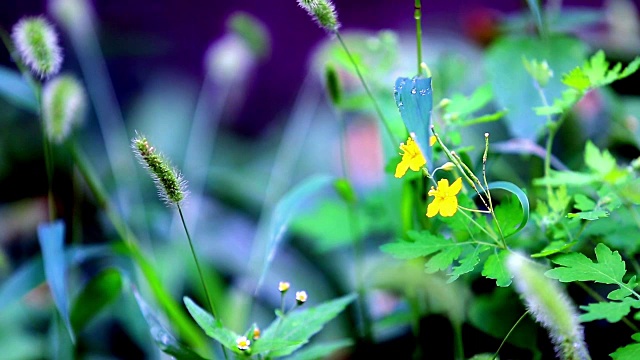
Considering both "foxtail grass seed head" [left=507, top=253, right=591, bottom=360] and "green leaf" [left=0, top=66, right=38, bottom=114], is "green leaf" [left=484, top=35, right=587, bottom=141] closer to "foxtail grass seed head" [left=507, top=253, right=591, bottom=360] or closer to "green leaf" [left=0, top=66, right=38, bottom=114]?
"foxtail grass seed head" [left=507, top=253, right=591, bottom=360]

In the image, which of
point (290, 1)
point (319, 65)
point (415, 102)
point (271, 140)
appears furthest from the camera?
point (290, 1)

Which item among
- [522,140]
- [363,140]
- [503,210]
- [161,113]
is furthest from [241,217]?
[503,210]

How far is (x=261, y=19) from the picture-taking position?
1933 millimetres

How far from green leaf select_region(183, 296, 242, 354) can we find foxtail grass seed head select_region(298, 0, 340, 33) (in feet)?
0.90

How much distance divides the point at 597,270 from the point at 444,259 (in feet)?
0.38

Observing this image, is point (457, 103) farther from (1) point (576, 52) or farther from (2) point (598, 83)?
(1) point (576, 52)

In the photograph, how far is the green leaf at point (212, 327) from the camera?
0.53 m

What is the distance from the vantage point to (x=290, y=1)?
6.30 feet

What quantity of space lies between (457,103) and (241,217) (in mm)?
647

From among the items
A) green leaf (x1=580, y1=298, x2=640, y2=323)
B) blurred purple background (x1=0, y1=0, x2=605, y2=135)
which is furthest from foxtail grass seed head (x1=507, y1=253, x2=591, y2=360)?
blurred purple background (x1=0, y1=0, x2=605, y2=135)

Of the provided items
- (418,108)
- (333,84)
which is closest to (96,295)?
(333,84)

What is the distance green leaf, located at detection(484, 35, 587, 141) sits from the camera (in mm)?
789

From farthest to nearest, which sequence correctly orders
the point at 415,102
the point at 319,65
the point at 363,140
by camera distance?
the point at 363,140
the point at 319,65
the point at 415,102

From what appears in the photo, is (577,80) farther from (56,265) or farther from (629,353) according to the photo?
(56,265)
